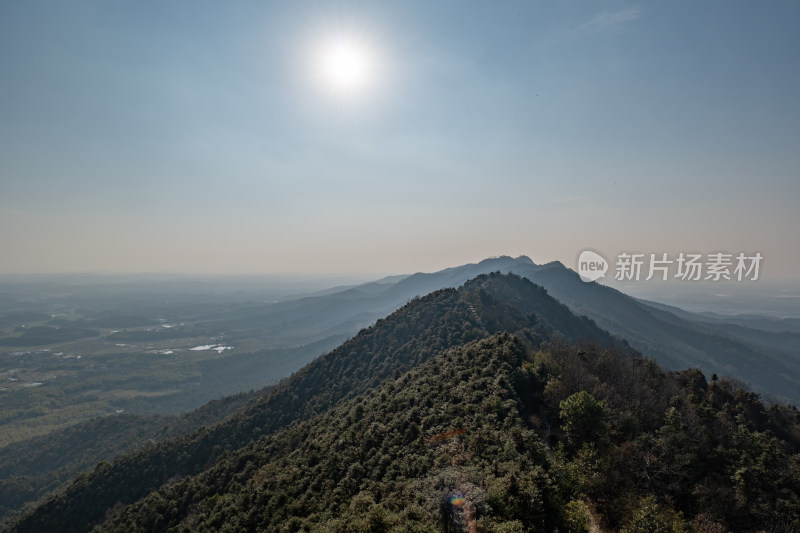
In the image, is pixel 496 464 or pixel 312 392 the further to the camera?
pixel 312 392

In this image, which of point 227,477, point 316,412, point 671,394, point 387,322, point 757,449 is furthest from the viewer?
point 387,322

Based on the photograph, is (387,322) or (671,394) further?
(387,322)

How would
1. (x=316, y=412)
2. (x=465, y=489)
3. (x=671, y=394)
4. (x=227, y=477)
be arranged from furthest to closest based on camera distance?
(x=316, y=412) < (x=227, y=477) < (x=671, y=394) < (x=465, y=489)

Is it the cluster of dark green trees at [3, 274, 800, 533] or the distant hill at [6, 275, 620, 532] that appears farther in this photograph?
the distant hill at [6, 275, 620, 532]

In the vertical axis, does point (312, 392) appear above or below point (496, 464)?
below

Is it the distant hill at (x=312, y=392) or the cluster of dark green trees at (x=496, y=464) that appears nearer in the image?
the cluster of dark green trees at (x=496, y=464)

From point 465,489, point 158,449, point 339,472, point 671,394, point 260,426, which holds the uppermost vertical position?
point 465,489

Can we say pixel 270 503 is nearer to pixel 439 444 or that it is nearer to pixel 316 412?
pixel 439 444

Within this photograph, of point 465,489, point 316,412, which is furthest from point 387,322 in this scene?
point 465,489
